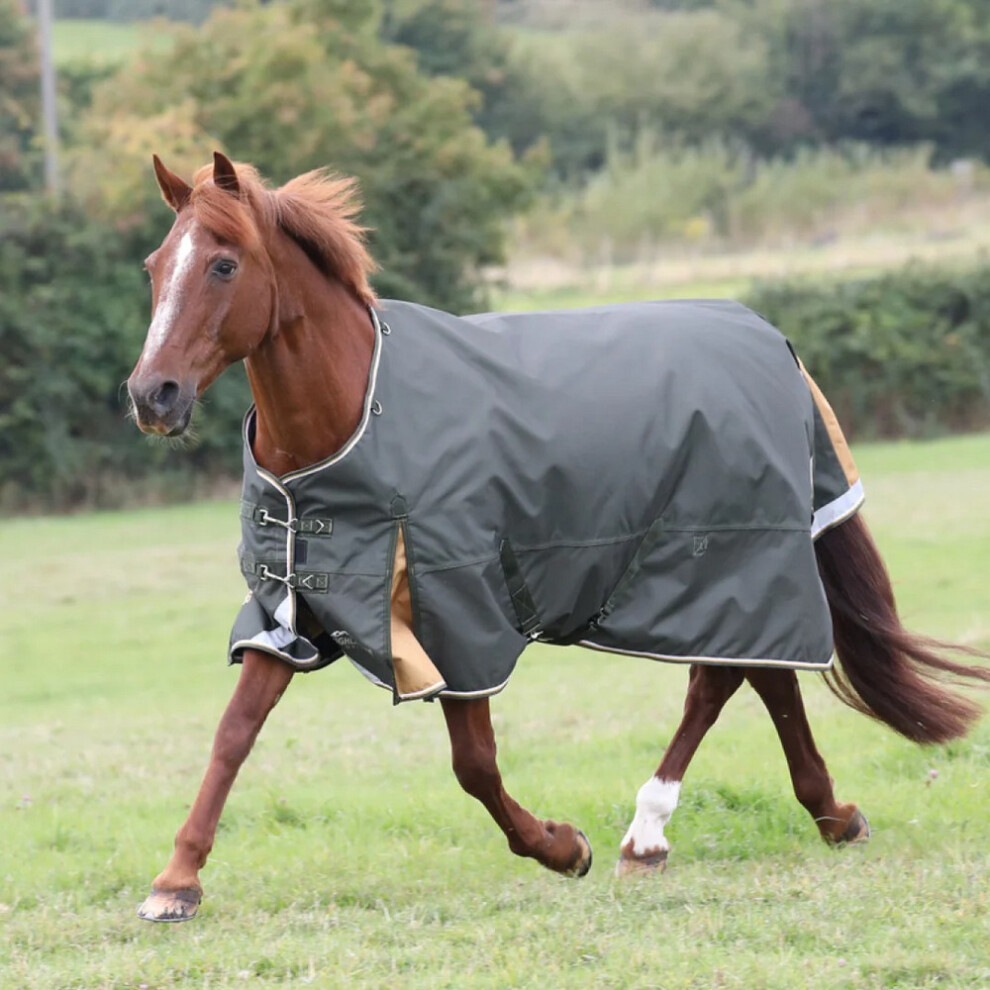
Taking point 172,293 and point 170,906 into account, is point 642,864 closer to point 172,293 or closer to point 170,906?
point 170,906

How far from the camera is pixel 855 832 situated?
520cm

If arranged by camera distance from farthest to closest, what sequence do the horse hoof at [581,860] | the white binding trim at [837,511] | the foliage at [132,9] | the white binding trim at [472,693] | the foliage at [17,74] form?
the foliage at [132,9], the foliage at [17,74], the white binding trim at [837,511], the horse hoof at [581,860], the white binding trim at [472,693]

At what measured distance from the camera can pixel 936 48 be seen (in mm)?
58375

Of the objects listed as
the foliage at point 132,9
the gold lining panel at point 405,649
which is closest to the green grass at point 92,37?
the foliage at point 132,9

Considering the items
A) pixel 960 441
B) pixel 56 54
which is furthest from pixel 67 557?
pixel 56 54

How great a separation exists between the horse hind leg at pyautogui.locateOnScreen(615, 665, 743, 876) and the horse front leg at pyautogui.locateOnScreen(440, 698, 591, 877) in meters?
0.20

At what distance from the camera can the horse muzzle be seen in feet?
13.0

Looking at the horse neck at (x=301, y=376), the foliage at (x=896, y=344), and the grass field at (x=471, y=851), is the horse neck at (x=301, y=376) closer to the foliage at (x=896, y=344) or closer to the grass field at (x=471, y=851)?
the grass field at (x=471, y=851)

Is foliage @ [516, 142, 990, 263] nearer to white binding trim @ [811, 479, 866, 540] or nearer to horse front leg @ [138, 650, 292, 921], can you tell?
white binding trim @ [811, 479, 866, 540]

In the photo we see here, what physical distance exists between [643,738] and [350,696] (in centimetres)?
314

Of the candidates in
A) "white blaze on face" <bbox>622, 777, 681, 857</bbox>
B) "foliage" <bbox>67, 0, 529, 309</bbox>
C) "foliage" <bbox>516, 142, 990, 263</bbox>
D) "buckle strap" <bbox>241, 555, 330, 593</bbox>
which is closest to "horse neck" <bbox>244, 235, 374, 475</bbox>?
"buckle strap" <bbox>241, 555, 330, 593</bbox>

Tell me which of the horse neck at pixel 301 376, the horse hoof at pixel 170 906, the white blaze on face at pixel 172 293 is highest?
the white blaze on face at pixel 172 293

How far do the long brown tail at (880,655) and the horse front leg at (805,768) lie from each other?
0.29 m

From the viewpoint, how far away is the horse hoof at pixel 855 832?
518cm
